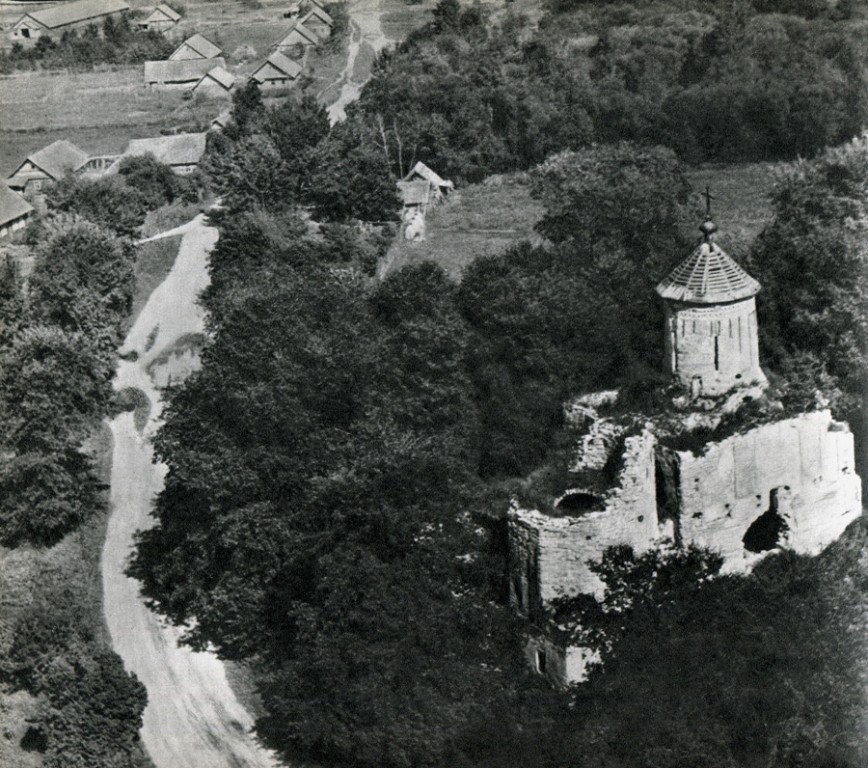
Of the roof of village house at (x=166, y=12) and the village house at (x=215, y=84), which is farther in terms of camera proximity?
the village house at (x=215, y=84)

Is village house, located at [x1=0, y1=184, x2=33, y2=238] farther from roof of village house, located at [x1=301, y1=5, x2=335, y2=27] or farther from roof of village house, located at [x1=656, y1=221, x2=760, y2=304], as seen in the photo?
roof of village house, located at [x1=656, y1=221, x2=760, y2=304]

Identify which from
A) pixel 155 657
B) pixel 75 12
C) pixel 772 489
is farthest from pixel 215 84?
pixel 772 489

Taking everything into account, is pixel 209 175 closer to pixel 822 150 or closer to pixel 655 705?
pixel 822 150

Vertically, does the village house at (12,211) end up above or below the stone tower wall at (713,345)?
below

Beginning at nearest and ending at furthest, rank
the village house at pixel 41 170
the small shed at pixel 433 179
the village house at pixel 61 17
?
the village house at pixel 61 17, the small shed at pixel 433 179, the village house at pixel 41 170

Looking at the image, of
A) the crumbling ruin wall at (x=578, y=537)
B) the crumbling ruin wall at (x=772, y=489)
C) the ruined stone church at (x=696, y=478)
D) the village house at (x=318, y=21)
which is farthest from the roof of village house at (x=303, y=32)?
the crumbling ruin wall at (x=772, y=489)

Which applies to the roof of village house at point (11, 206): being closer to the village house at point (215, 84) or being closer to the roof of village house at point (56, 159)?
the roof of village house at point (56, 159)

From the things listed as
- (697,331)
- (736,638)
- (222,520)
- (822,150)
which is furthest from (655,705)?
(822,150)
